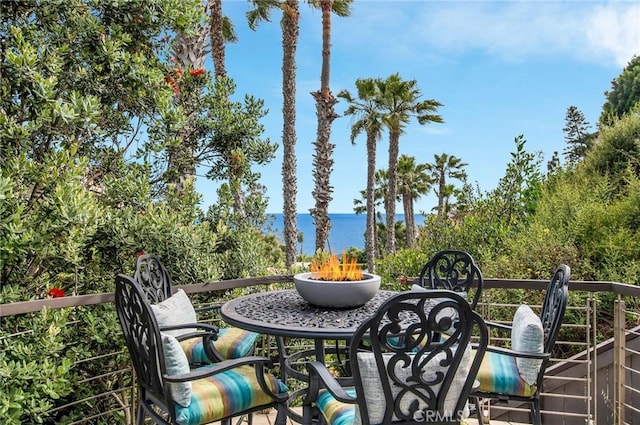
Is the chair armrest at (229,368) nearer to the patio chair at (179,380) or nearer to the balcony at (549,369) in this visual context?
the patio chair at (179,380)

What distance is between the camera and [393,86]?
13945 millimetres

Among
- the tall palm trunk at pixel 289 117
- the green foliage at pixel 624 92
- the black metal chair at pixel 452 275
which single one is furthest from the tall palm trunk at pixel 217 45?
the green foliage at pixel 624 92

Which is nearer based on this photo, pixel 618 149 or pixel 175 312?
pixel 175 312

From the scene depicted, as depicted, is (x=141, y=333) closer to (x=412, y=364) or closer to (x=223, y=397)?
(x=223, y=397)

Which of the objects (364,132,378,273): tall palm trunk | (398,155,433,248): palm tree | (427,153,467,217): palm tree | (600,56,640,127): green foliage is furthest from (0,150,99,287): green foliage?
(427,153,467,217): palm tree

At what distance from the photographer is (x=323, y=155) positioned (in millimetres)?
10258

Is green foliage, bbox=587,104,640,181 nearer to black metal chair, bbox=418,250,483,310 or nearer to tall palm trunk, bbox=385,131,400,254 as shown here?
black metal chair, bbox=418,250,483,310

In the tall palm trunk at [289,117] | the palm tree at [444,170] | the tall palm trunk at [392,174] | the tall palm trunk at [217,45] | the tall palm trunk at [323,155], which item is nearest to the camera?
the tall palm trunk at [217,45]

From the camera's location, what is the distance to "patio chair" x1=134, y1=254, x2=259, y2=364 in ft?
8.11

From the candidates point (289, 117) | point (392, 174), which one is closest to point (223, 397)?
point (289, 117)

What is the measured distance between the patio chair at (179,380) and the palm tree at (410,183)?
1710 cm

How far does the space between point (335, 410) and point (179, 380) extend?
60 centimetres

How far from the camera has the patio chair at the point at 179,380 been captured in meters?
1.79

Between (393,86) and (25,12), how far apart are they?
12148mm
